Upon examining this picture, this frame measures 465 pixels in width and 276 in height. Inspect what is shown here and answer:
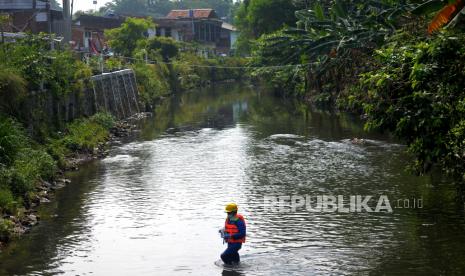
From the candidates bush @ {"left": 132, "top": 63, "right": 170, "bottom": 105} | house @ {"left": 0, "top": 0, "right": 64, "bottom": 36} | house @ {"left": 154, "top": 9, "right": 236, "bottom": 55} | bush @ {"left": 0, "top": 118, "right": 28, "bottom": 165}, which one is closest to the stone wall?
bush @ {"left": 132, "top": 63, "right": 170, "bottom": 105}

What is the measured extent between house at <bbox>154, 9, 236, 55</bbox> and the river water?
6459cm

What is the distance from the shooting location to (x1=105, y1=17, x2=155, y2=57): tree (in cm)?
7750

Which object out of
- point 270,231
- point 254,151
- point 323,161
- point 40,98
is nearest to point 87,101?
point 40,98

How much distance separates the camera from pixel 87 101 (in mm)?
45625

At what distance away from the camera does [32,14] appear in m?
61.1

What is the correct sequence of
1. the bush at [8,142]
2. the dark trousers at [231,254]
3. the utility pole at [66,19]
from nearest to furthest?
1. the dark trousers at [231,254]
2. the bush at [8,142]
3. the utility pole at [66,19]

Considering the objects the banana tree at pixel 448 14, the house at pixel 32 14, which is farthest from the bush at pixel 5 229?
the house at pixel 32 14

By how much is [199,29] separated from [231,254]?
100 meters

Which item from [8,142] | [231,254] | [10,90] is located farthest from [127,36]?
[231,254]

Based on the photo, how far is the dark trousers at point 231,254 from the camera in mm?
18359

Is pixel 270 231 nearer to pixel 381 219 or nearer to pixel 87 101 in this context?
pixel 381 219

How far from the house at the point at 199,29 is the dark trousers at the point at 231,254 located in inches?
3435

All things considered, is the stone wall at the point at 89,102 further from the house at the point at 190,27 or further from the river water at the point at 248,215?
the house at the point at 190,27

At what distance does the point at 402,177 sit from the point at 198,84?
6495cm
